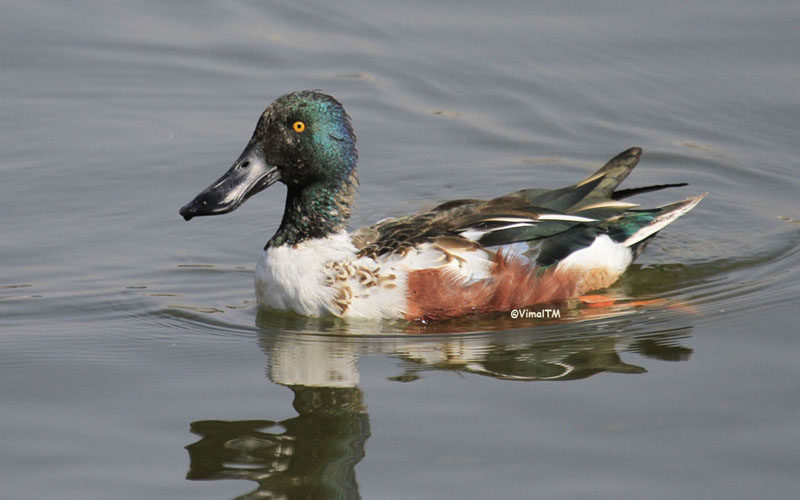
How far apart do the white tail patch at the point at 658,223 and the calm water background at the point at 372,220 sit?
1.16ft

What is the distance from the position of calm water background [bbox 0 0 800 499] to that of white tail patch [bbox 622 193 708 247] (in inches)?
13.9

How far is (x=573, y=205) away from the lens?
9.52m

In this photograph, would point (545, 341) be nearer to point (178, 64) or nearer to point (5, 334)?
point (5, 334)

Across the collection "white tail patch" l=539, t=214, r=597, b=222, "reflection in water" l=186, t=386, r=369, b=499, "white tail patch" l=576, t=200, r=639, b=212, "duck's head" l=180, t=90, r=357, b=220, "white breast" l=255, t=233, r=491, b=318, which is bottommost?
"reflection in water" l=186, t=386, r=369, b=499

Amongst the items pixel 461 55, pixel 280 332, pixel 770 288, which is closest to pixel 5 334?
pixel 280 332

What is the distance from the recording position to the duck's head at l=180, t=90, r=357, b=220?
28.7 feet

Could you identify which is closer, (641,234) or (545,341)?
(545,341)

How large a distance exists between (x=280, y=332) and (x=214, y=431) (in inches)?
69.3

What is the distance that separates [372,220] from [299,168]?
2167 millimetres

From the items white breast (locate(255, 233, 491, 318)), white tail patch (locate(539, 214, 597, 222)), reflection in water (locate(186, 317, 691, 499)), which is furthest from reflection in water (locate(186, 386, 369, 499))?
white tail patch (locate(539, 214, 597, 222))

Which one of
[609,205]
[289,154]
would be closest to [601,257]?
[609,205]

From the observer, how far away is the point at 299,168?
350 inches

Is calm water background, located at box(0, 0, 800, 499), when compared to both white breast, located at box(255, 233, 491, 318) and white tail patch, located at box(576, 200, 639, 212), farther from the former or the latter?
white tail patch, located at box(576, 200, 639, 212)

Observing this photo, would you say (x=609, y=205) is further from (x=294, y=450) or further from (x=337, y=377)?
(x=294, y=450)
